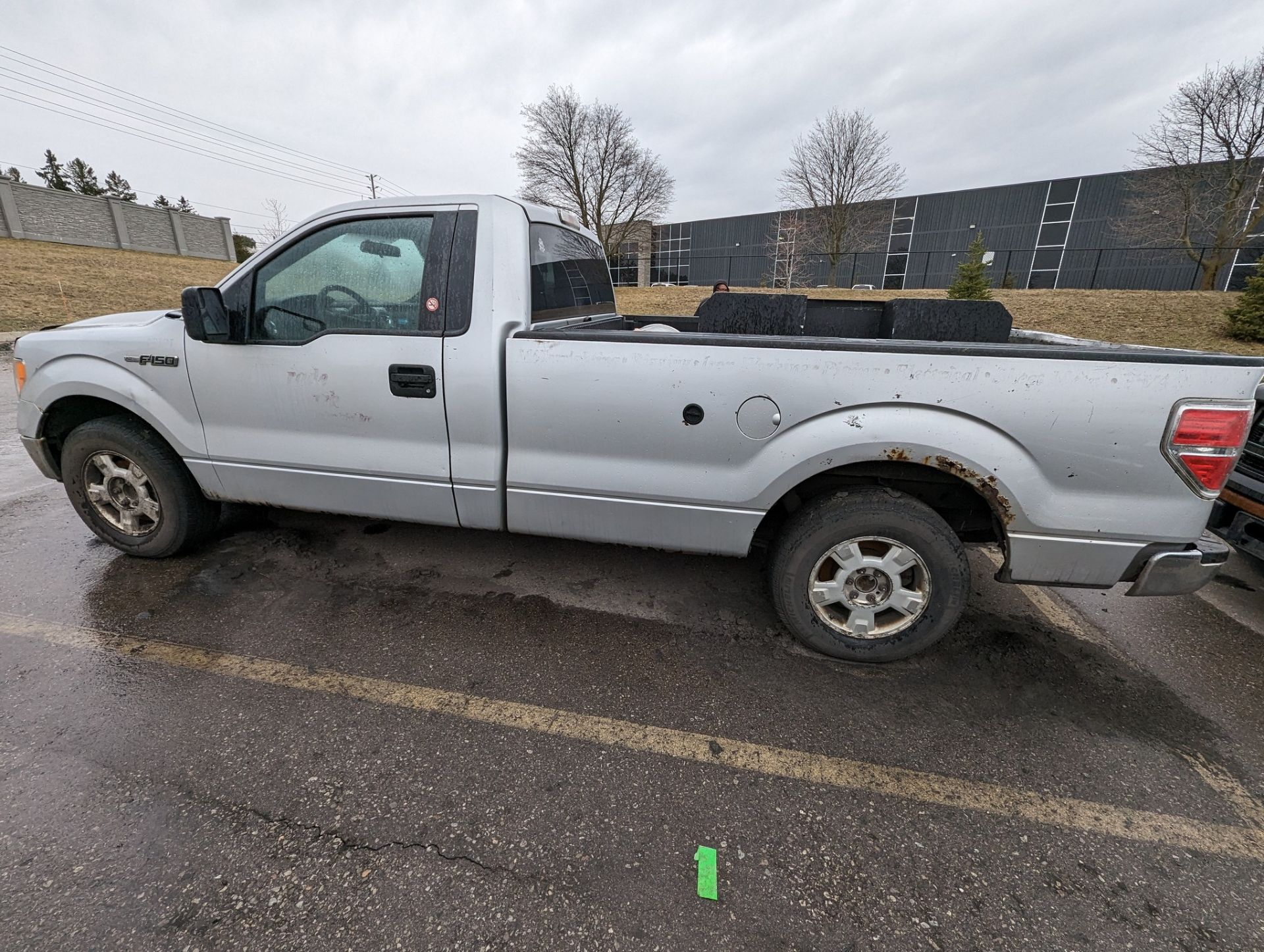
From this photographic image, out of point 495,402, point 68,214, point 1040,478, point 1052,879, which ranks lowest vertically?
point 1052,879

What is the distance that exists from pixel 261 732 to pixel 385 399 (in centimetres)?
148

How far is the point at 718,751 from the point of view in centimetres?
217

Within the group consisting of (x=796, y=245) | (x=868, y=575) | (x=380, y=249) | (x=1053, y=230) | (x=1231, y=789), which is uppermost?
(x=1053, y=230)

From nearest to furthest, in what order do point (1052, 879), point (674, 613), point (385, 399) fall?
point (1052, 879), point (385, 399), point (674, 613)

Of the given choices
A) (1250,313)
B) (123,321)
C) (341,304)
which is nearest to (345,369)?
(341,304)

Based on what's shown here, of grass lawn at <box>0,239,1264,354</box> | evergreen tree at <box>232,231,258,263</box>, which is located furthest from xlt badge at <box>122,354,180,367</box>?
evergreen tree at <box>232,231,258,263</box>

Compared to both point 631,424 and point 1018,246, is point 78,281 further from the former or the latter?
point 1018,246

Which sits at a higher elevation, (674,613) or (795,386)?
(795,386)

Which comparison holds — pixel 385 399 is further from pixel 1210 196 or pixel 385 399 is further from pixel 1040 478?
pixel 1210 196

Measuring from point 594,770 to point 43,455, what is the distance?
3.84m

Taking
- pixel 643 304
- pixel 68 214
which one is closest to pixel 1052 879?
pixel 643 304

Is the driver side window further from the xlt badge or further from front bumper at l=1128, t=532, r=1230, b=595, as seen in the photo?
front bumper at l=1128, t=532, r=1230, b=595

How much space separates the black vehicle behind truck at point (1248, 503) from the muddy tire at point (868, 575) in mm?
1697

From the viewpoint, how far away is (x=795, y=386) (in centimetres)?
232
